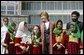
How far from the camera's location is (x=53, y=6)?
88.8 ft

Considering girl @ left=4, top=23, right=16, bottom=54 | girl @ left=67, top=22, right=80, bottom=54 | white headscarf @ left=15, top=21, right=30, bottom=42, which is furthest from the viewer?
girl @ left=4, top=23, right=16, bottom=54

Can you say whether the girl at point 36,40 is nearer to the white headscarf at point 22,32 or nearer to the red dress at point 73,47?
the white headscarf at point 22,32

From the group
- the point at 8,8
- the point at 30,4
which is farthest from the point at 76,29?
the point at 30,4

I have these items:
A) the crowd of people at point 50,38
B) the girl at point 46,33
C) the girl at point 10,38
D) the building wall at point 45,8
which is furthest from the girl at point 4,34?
the building wall at point 45,8

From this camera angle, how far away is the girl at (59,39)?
8680mm

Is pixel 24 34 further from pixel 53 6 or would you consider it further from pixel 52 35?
pixel 53 6

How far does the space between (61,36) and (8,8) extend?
16.7 meters

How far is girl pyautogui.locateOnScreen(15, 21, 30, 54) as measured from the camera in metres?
8.84

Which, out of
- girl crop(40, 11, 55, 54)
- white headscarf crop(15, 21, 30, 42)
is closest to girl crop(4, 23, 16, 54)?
white headscarf crop(15, 21, 30, 42)

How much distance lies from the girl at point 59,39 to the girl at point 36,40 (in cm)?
26

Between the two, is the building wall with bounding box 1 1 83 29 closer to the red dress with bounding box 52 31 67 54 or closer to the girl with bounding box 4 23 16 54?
the girl with bounding box 4 23 16 54

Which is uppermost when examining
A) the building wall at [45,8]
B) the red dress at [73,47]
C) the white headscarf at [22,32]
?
the building wall at [45,8]

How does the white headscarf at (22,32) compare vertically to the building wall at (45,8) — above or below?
below

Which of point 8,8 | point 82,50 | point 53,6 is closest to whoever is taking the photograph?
point 82,50
